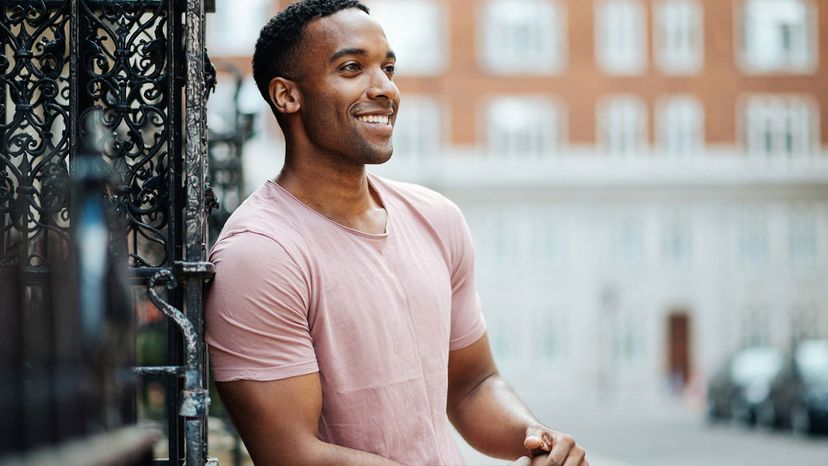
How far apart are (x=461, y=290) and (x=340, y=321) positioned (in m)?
0.50

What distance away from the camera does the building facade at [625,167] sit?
132ft

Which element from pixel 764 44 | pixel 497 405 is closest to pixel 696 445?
pixel 497 405

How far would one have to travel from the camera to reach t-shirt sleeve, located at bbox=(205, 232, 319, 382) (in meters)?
2.47

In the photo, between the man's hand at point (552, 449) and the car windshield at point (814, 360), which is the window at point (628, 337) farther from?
the man's hand at point (552, 449)

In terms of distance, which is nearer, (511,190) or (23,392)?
(23,392)

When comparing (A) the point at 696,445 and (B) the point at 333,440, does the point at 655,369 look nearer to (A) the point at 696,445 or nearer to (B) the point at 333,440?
(A) the point at 696,445

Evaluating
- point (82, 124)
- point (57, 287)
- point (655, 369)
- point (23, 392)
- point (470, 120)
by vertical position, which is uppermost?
point (470, 120)

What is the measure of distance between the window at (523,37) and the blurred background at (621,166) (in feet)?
0.15

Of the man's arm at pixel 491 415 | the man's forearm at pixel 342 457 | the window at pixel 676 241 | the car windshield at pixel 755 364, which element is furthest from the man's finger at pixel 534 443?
the window at pixel 676 241

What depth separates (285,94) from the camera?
2.77 metres

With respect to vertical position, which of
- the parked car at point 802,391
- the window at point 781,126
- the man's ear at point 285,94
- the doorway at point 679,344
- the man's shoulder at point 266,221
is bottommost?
the doorway at point 679,344

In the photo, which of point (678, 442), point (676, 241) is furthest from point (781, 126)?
point (678, 442)

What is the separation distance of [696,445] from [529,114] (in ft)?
77.0

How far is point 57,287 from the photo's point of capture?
177cm
